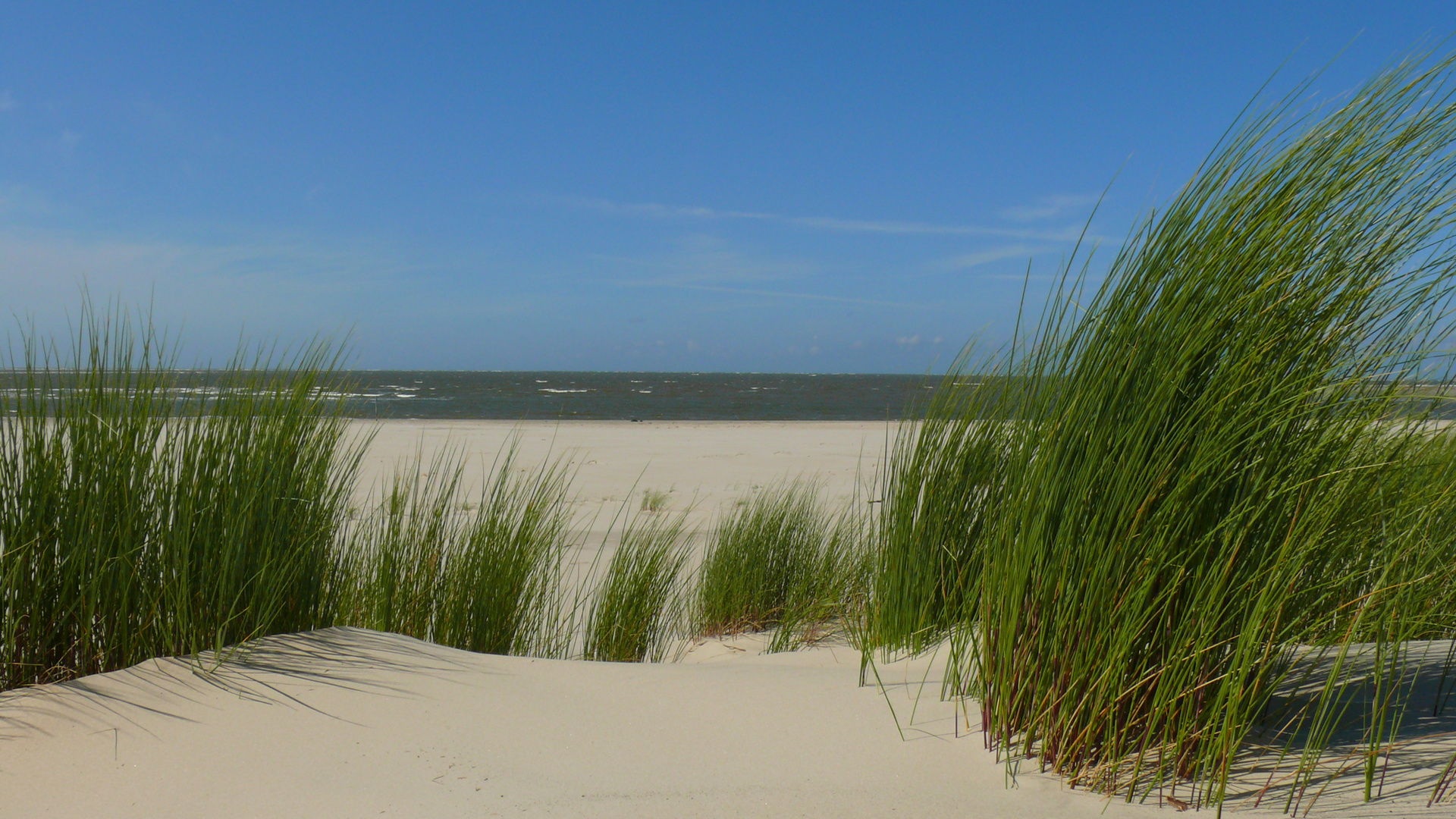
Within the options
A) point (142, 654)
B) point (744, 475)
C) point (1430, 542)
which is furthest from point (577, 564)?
point (744, 475)

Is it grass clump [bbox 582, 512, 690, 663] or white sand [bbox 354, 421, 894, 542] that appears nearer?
grass clump [bbox 582, 512, 690, 663]

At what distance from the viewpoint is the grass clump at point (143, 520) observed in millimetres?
1781

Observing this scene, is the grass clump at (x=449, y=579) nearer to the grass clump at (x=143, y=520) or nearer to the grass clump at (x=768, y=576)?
the grass clump at (x=143, y=520)

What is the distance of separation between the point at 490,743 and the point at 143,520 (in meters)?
1.07

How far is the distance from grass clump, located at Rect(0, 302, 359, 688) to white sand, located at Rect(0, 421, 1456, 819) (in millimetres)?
116

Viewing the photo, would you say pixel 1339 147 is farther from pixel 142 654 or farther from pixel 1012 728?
pixel 142 654

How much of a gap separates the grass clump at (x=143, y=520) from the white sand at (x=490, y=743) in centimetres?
12

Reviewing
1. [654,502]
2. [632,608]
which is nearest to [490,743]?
[632,608]

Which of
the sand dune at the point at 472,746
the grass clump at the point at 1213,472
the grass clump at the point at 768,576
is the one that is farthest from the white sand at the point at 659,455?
the grass clump at the point at 1213,472

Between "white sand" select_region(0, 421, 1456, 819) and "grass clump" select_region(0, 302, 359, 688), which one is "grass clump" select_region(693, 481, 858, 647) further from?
"grass clump" select_region(0, 302, 359, 688)

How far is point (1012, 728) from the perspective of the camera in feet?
5.03

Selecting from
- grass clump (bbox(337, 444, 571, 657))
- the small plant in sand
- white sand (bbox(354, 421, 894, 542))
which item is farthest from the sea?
grass clump (bbox(337, 444, 571, 657))

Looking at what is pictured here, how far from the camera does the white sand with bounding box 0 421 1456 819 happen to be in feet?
4.50

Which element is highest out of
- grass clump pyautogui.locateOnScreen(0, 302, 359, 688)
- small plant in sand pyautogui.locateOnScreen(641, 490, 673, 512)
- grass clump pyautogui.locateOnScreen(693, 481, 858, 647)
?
grass clump pyautogui.locateOnScreen(0, 302, 359, 688)
